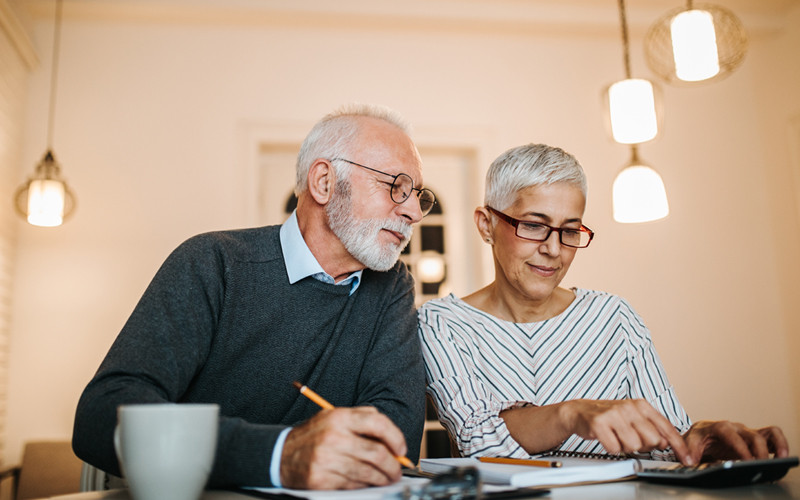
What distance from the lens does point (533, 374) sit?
60.9 inches

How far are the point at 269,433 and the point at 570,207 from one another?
0.96 m

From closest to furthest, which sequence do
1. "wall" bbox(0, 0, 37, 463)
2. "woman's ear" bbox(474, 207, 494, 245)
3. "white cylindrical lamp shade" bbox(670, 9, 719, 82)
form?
1. "woman's ear" bbox(474, 207, 494, 245)
2. "white cylindrical lamp shade" bbox(670, 9, 719, 82)
3. "wall" bbox(0, 0, 37, 463)

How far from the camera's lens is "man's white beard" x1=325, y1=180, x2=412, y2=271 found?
1445mm

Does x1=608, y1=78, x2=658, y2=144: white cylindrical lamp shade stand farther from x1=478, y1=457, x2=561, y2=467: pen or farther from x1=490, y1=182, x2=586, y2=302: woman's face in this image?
x1=478, y1=457, x2=561, y2=467: pen

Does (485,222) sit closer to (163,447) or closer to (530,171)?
(530,171)

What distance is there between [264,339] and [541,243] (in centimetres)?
69

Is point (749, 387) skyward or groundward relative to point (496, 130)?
groundward

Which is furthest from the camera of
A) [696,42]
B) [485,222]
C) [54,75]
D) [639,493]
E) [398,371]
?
[54,75]

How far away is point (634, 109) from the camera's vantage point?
2.59m

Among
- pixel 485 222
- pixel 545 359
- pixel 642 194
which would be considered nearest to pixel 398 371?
pixel 545 359

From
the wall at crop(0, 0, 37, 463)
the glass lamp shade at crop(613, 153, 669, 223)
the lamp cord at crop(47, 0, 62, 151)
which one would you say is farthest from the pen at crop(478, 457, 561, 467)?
the lamp cord at crop(47, 0, 62, 151)

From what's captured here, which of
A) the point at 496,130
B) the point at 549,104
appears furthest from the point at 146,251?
the point at 549,104

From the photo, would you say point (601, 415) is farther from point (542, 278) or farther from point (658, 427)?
point (542, 278)

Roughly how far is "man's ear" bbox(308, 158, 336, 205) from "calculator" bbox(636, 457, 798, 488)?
92 centimetres
